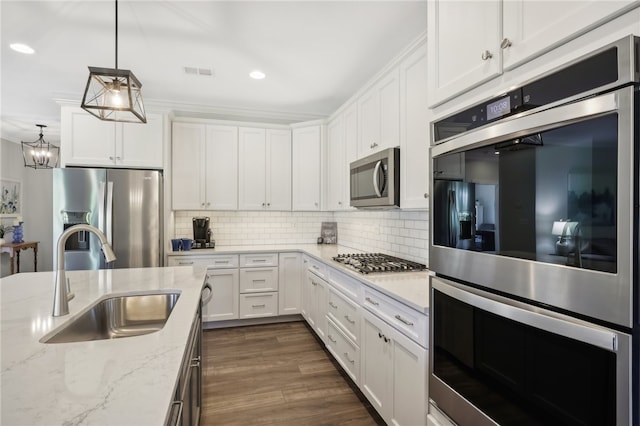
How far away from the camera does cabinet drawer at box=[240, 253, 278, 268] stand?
385cm

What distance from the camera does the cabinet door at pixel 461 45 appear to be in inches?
43.6

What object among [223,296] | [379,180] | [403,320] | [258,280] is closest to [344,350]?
[403,320]

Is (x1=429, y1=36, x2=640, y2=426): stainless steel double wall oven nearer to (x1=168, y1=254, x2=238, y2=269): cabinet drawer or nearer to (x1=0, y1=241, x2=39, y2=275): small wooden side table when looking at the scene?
(x1=168, y1=254, x2=238, y2=269): cabinet drawer

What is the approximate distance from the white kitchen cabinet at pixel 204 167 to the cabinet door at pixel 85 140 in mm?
634

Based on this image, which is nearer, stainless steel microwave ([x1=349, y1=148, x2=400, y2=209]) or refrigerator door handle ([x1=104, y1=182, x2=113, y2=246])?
stainless steel microwave ([x1=349, y1=148, x2=400, y2=209])

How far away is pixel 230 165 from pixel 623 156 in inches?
150

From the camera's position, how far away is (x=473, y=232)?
45.9 inches

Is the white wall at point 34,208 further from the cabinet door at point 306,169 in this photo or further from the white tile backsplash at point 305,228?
the cabinet door at point 306,169

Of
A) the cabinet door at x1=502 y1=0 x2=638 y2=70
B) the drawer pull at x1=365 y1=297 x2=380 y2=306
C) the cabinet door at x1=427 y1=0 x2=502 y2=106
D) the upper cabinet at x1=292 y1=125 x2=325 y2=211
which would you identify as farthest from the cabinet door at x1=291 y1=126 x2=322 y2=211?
the cabinet door at x1=502 y1=0 x2=638 y2=70

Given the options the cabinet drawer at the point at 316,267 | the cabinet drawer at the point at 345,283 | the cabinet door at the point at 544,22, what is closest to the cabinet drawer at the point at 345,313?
the cabinet drawer at the point at 345,283

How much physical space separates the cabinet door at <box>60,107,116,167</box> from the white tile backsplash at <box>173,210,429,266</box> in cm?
101

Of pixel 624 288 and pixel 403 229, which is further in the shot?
pixel 403 229

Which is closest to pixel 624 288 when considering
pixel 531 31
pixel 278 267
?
pixel 531 31

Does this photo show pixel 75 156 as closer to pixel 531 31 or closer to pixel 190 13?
pixel 190 13
